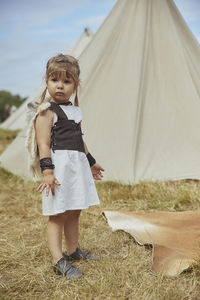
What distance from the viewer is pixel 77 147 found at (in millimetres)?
1972

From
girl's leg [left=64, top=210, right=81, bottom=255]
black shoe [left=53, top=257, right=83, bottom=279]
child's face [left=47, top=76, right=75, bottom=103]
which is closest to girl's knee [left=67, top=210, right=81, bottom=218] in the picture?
girl's leg [left=64, top=210, right=81, bottom=255]

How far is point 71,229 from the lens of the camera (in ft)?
6.86

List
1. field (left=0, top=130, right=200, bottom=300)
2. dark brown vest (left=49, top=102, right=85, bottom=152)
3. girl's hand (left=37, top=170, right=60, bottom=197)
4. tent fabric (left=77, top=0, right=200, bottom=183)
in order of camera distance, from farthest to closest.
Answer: tent fabric (left=77, top=0, right=200, bottom=183)
dark brown vest (left=49, top=102, right=85, bottom=152)
girl's hand (left=37, top=170, right=60, bottom=197)
field (left=0, top=130, right=200, bottom=300)

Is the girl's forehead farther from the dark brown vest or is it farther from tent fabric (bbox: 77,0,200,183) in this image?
tent fabric (bbox: 77,0,200,183)

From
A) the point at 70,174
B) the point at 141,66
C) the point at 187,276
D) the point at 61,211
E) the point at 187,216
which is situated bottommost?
the point at 187,276

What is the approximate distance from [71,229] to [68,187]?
1.01 ft

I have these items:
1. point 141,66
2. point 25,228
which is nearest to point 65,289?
point 25,228

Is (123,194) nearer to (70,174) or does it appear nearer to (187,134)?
(187,134)

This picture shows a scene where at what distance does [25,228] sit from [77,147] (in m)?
1.07

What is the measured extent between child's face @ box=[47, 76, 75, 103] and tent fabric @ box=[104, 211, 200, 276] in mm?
967

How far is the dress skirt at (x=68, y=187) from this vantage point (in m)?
1.87

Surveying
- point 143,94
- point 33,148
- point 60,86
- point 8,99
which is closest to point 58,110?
point 60,86

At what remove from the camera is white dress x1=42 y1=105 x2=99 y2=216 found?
6.15 ft

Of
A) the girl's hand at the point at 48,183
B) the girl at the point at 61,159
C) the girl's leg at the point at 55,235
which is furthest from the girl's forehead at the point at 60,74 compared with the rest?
the girl's leg at the point at 55,235
